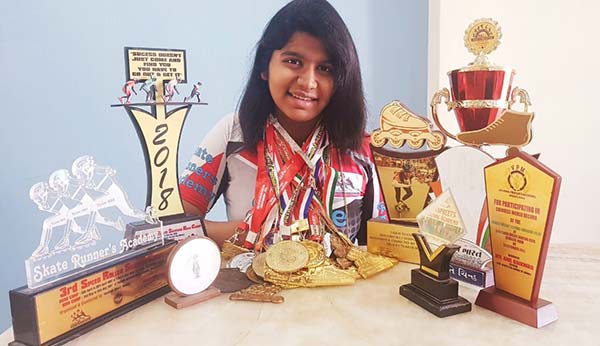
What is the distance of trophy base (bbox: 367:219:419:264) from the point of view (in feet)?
3.51

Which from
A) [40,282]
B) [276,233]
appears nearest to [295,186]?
[276,233]

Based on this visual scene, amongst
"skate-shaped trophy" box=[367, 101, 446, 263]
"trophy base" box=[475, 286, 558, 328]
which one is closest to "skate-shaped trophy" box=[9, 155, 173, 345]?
"skate-shaped trophy" box=[367, 101, 446, 263]

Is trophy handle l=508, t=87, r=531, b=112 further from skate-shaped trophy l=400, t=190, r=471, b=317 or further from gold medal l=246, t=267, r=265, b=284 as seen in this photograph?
gold medal l=246, t=267, r=265, b=284

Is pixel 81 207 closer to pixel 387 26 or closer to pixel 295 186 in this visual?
pixel 295 186

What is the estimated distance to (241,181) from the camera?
1376mm

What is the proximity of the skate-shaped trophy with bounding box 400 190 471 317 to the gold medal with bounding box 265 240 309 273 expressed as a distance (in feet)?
0.72

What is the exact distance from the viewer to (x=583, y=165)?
6.35ft

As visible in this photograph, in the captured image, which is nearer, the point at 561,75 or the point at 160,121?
the point at 160,121

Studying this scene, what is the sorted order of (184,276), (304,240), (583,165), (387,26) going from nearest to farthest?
(184,276)
(304,240)
(583,165)
(387,26)

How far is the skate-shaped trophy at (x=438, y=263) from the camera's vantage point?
82 cm

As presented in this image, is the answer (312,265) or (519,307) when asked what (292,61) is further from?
(519,307)

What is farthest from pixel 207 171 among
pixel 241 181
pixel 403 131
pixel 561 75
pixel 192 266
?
pixel 561 75

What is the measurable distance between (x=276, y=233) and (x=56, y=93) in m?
1.01

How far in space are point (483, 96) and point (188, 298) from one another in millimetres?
733
